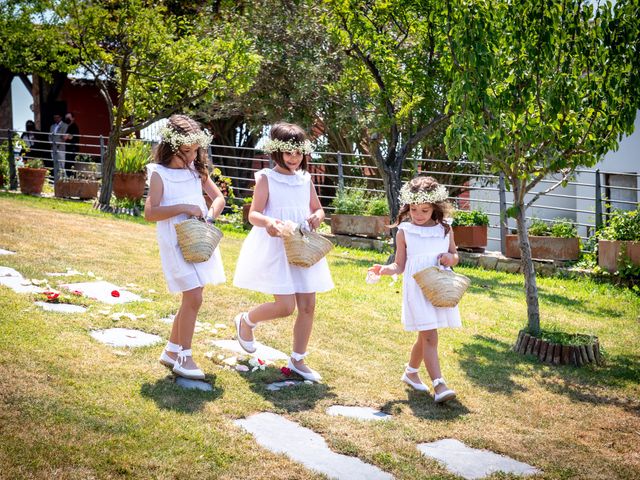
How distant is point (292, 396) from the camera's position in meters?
4.86

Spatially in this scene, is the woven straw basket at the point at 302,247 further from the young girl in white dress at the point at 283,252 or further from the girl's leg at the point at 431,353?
the girl's leg at the point at 431,353

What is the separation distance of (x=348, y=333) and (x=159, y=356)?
74.7 inches

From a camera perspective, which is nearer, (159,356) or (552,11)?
(159,356)

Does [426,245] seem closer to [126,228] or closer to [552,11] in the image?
[552,11]

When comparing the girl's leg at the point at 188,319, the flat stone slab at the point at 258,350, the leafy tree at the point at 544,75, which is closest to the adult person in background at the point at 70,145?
the flat stone slab at the point at 258,350

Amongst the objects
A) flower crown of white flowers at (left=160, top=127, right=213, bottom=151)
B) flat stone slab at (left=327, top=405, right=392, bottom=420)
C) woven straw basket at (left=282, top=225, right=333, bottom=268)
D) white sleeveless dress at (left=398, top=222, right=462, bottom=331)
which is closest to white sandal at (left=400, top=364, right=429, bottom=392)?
white sleeveless dress at (left=398, top=222, right=462, bottom=331)

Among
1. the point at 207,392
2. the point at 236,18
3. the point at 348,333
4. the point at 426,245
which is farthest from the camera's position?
the point at 236,18

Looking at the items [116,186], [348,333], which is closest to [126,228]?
[116,186]

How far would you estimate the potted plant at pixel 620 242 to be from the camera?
9.81 metres

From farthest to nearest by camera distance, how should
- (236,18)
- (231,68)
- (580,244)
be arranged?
1. (236,18)
2. (231,68)
3. (580,244)

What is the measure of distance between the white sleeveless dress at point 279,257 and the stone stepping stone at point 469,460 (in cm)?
138

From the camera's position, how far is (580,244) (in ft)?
35.8

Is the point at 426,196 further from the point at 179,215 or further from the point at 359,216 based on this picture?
the point at 359,216

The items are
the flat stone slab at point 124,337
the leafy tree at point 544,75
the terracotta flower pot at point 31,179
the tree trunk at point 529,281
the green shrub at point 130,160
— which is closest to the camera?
the flat stone slab at point 124,337
